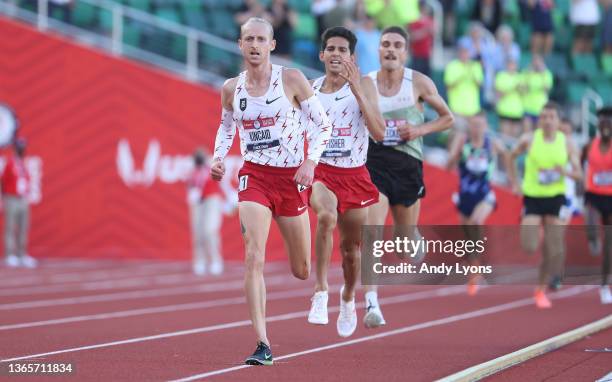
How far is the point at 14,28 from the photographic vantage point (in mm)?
24859

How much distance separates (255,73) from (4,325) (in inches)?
182

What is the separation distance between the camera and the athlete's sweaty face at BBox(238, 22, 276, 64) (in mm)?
9414

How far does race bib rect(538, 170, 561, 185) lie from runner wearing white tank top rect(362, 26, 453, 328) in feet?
12.8

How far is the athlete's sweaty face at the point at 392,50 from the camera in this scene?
37.7 ft

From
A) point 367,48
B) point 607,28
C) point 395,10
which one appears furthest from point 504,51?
point 607,28

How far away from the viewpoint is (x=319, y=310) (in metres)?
10.9

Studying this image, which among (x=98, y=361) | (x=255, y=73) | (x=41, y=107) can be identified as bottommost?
(x=98, y=361)

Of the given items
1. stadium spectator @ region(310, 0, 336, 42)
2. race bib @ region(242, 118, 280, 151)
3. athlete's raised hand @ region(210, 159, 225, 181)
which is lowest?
athlete's raised hand @ region(210, 159, 225, 181)

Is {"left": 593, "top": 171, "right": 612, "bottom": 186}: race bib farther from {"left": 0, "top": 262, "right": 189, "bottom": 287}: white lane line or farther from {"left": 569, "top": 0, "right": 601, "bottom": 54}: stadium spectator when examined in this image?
{"left": 569, "top": 0, "right": 601, "bottom": 54}: stadium spectator

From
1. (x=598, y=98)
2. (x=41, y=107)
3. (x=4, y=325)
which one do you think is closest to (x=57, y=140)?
(x=41, y=107)

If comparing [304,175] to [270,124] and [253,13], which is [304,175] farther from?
[253,13]

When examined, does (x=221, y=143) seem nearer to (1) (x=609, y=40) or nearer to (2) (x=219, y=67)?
(2) (x=219, y=67)

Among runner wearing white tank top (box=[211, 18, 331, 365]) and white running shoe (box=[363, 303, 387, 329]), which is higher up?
runner wearing white tank top (box=[211, 18, 331, 365])

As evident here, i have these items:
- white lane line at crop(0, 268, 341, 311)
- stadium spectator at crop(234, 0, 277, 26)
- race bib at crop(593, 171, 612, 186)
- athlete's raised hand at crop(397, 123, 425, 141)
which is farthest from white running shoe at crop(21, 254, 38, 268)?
athlete's raised hand at crop(397, 123, 425, 141)
